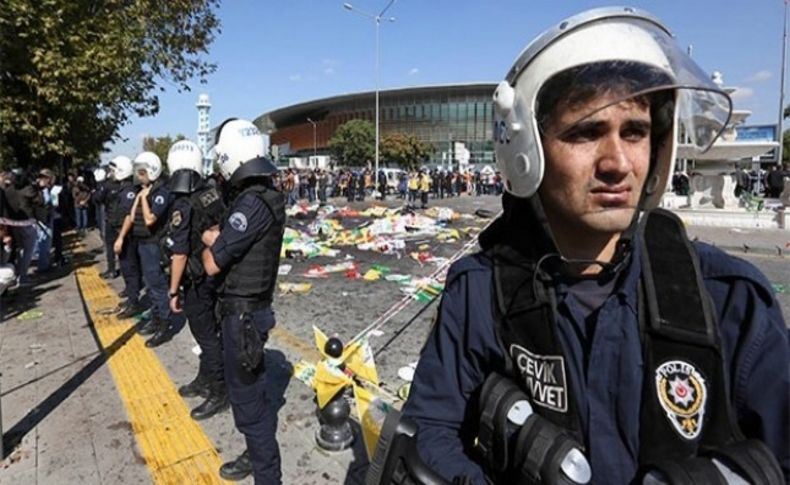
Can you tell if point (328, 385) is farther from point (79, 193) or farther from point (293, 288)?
point (79, 193)

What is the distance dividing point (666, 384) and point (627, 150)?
1.76 ft

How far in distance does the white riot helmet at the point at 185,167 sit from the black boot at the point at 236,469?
238cm

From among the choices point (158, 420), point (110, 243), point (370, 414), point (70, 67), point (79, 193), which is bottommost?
point (158, 420)

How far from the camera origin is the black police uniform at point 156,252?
555 cm

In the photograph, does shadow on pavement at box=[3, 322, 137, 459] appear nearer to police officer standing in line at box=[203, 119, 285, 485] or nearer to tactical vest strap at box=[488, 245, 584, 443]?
police officer standing in line at box=[203, 119, 285, 485]

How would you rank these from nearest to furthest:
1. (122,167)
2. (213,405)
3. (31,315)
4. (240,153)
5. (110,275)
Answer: (240,153)
(213,405)
(31,315)
(122,167)
(110,275)

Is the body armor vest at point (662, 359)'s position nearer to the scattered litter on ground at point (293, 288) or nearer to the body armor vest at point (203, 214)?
the body armor vest at point (203, 214)

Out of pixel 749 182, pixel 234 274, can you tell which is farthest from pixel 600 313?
pixel 749 182

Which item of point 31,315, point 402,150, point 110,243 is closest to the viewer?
point 31,315

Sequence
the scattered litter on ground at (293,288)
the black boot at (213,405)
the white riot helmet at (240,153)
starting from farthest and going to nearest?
the scattered litter on ground at (293,288)
the black boot at (213,405)
the white riot helmet at (240,153)

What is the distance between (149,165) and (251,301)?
387cm

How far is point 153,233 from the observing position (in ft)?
19.2

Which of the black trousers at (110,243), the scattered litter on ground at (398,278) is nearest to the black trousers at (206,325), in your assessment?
the scattered litter on ground at (398,278)

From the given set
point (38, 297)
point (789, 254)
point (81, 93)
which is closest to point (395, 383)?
point (38, 297)
